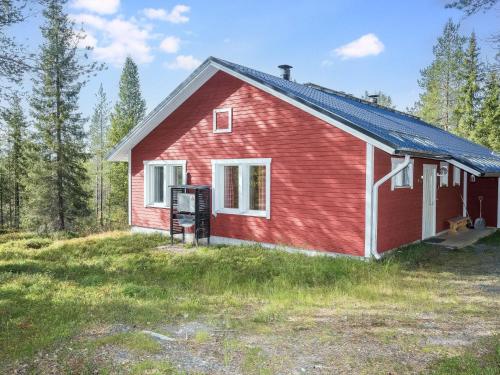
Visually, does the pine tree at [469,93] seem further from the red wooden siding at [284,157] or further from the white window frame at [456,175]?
the red wooden siding at [284,157]

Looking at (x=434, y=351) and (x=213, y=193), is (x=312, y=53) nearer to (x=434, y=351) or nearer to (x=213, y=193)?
(x=213, y=193)

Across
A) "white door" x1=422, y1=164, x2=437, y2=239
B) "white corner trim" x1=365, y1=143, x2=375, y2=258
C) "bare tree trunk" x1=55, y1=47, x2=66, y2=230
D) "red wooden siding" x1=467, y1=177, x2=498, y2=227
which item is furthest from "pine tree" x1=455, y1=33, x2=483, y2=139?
"bare tree trunk" x1=55, y1=47, x2=66, y2=230

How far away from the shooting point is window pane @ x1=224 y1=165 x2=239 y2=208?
12.3m

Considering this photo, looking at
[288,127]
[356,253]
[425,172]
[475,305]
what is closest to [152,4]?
[288,127]

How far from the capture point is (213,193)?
41.0 feet

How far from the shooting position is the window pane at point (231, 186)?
12.3 m

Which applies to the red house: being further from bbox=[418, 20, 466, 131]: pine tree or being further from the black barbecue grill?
bbox=[418, 20, 466, 131]: pine tree

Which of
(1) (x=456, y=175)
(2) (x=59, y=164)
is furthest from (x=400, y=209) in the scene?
(2) (x=59, y=164)

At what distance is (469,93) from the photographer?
3334 centimetres

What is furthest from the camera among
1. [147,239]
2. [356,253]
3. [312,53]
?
[312,53]

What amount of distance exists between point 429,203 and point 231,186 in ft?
21.1

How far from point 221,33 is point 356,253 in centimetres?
811

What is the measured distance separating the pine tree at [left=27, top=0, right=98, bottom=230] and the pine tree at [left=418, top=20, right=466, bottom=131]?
29.8m

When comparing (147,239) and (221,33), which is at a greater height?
(221,33)
